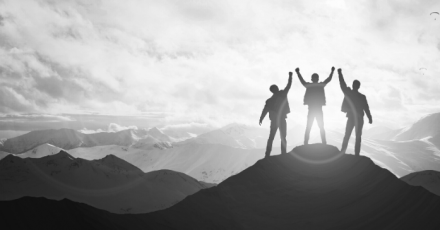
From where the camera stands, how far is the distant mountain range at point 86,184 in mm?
45531

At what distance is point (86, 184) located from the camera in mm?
51750

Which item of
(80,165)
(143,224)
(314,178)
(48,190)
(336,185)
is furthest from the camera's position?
(80,165)

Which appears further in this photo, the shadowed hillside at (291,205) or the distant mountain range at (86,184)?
the distant mountain range at (86,184)

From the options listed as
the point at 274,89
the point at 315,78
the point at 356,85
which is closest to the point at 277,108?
the point at 274,89

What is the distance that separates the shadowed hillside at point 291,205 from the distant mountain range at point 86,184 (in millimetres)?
40789

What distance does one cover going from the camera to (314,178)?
38.7 ft

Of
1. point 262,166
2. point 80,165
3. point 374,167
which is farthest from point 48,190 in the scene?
point 374,167

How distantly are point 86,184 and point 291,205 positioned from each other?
163 ft

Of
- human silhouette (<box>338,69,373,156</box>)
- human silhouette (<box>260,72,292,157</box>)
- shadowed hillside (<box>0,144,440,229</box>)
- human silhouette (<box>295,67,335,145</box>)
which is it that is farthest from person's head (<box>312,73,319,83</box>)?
shadowed hillside (<box>0,144,440,229</box>)

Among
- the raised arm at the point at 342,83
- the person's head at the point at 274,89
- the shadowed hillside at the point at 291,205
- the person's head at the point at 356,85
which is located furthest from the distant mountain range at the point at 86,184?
the person's head at the point at 356,85

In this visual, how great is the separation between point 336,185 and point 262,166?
2.83 metres

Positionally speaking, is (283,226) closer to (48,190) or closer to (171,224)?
(171,224)

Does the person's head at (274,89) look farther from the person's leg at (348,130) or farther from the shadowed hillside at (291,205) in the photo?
the person's leg at (348,130)

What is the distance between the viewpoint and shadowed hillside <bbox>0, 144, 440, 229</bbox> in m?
7.31
